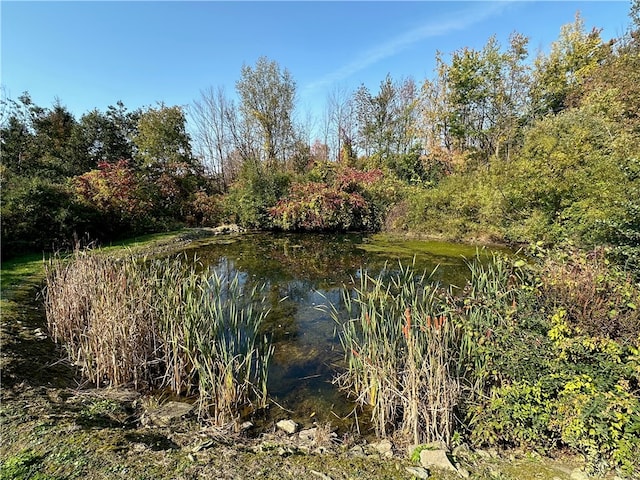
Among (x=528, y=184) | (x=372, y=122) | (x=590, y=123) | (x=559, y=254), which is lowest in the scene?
(x=559, y=254)

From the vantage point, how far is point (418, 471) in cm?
224

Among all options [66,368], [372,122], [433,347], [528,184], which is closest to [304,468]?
[433,347]

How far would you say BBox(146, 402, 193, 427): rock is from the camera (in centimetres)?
303

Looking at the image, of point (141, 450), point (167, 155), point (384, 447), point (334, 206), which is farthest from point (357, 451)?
point (167, 155)

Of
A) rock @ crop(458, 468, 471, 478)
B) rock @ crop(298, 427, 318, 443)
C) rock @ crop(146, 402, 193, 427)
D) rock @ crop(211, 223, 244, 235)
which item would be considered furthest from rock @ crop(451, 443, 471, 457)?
rock @ crop(211, 223, 244, 235)

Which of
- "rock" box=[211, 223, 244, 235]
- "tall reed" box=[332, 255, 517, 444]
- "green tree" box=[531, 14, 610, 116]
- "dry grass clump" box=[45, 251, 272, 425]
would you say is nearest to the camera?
"tall reed" box=[332, 255, 517, 444]

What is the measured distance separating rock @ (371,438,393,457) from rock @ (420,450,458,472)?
0.26m

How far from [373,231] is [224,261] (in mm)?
8247

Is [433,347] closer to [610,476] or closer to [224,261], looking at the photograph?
[610,476]

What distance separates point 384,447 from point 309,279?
18.8ft

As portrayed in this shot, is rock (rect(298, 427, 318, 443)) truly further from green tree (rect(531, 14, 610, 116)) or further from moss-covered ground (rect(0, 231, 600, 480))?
green tree (rect(531, 14, 610, 116))

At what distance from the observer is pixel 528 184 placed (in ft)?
31.7

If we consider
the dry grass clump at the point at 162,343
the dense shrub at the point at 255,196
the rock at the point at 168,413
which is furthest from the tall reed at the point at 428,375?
the dense shrub at the point at 255,196

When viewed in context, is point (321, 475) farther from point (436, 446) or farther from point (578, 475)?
point (578, 475)
